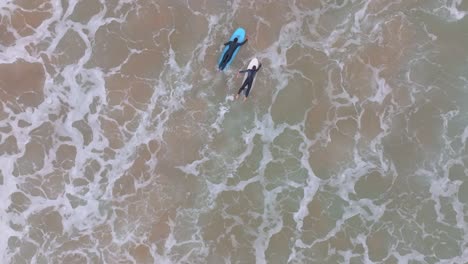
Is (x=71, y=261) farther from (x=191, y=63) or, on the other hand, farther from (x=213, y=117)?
(x=191, y=63)

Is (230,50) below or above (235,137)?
above

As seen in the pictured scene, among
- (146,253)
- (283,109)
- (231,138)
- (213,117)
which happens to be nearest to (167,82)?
(213,117)

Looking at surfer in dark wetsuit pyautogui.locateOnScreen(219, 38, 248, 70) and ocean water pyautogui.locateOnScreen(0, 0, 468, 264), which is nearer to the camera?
surfer in dark wetsuit pyautogui.locateOnScreen(219, 38, 248, 70)

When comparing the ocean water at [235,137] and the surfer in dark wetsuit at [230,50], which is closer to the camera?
the surfer in dark wetsuit at [230,50]

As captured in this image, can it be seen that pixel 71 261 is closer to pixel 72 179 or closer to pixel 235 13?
pixel 72 179

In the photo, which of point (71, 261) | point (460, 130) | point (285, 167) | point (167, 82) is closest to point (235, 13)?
point (167, 82)

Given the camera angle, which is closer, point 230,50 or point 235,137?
point 230,50

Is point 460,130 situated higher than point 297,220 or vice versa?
point 460,130

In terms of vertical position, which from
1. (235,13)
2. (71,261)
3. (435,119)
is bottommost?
(71,261)
